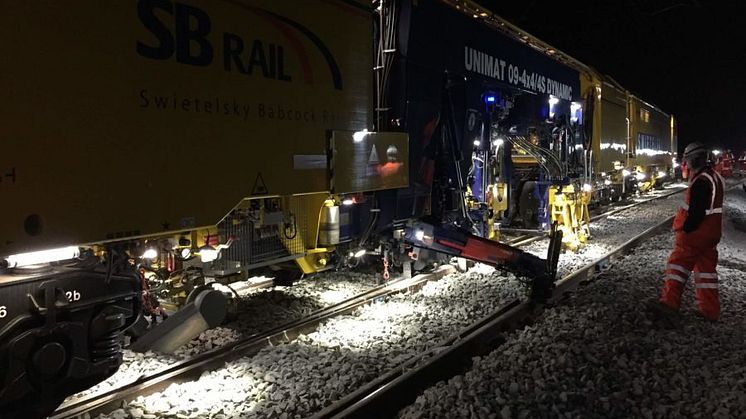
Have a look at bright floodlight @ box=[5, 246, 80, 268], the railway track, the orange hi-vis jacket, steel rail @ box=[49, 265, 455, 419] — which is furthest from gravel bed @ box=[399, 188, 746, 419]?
bright floodlight @ box=[5, 246, 80, 268]

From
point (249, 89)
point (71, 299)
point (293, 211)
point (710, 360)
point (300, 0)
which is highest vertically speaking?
point (300, 0)

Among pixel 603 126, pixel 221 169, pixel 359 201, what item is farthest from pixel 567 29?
pixel 221 169

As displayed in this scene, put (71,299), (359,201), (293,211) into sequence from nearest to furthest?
(71,299)
(293,211)
(359,201)

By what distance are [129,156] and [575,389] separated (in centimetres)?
347

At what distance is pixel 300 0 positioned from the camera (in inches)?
199

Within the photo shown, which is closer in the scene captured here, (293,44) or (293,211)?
(293,44)

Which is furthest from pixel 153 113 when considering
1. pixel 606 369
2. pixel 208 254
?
pixel 606 369

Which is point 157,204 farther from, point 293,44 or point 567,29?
point 567,29

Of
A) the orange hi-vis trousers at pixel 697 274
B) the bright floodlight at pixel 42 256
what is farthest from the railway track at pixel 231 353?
the orange hi-vis trousers at pixel 697 274

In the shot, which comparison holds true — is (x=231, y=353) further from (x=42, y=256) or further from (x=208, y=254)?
(x=42, y=256)

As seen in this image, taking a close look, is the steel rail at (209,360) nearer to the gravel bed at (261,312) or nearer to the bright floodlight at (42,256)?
the gravel bed at (261,312)

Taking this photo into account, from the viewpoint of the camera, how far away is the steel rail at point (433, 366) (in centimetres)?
399

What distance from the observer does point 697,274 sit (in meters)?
Result: 6.30

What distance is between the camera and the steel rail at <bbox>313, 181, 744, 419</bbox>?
3988 mm
